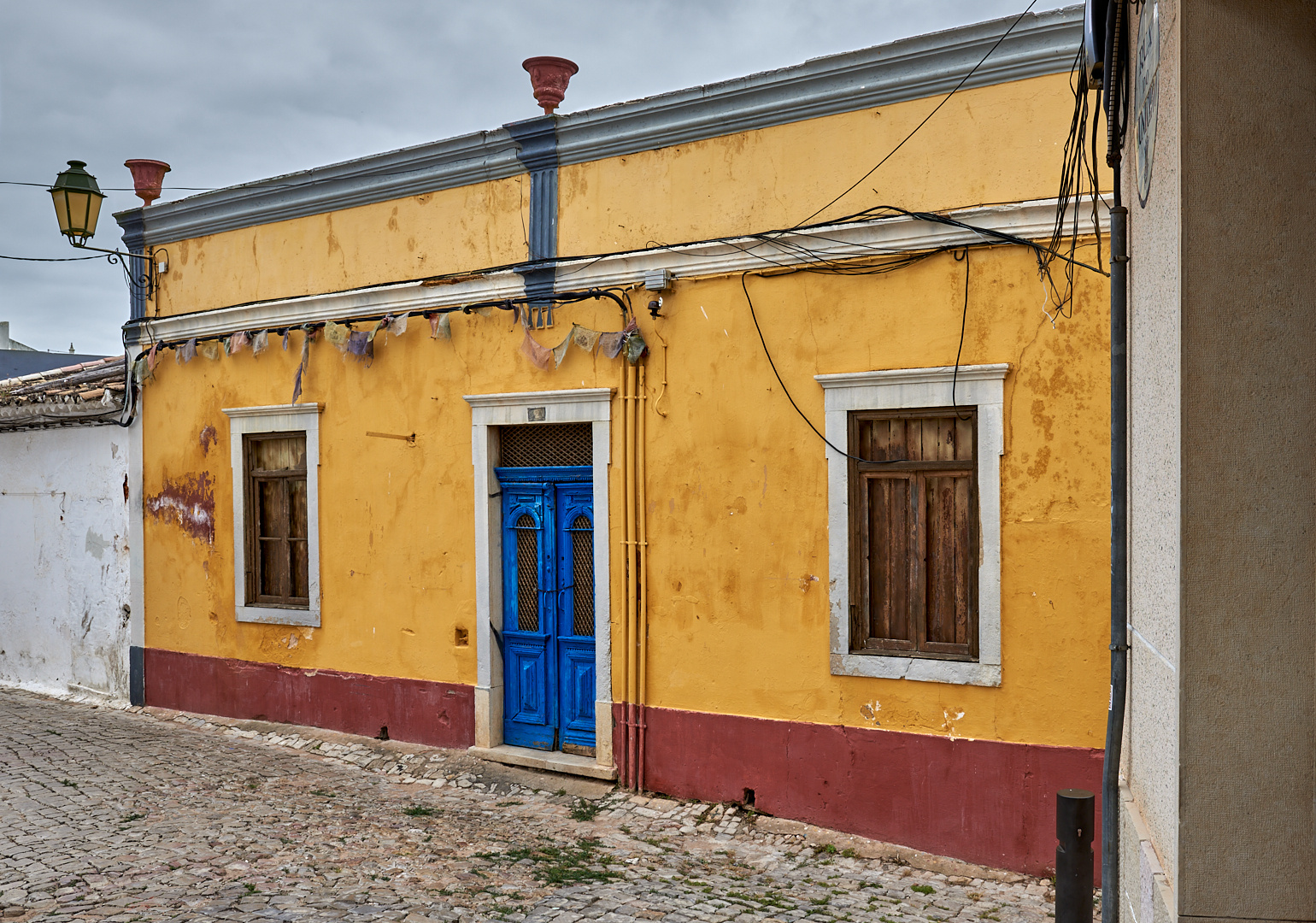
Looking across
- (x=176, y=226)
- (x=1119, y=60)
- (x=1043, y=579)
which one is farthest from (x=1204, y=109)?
(x=176, y=226)

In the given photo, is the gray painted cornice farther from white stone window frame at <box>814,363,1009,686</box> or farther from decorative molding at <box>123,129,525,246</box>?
white stone window frame at <box>814,363,1009,686</box>

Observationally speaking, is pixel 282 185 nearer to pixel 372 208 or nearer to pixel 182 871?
pixel 372 208

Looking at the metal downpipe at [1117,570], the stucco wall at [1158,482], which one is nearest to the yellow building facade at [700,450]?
the metal downpipe at [1117,570]

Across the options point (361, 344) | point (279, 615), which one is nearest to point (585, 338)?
point (361, 344)

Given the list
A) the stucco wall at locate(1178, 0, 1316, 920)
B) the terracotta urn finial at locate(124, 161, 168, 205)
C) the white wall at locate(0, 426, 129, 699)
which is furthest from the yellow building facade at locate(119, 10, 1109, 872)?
the stucco wall at locate(1178, 0, 1316, 920)

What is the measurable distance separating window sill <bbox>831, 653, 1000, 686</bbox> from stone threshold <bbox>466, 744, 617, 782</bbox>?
2000 millimetres

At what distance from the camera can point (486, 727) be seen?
806cm

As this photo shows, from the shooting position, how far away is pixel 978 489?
240 inches

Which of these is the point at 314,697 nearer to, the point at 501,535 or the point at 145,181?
the point at 501,535

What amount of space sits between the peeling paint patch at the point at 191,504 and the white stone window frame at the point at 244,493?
1.31ft

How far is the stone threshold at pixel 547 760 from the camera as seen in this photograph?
7.43 m

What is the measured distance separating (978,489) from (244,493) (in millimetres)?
6734

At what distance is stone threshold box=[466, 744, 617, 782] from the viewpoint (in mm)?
7430

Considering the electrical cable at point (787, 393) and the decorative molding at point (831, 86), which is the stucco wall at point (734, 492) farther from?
the decorative molding at point (831, 86)
